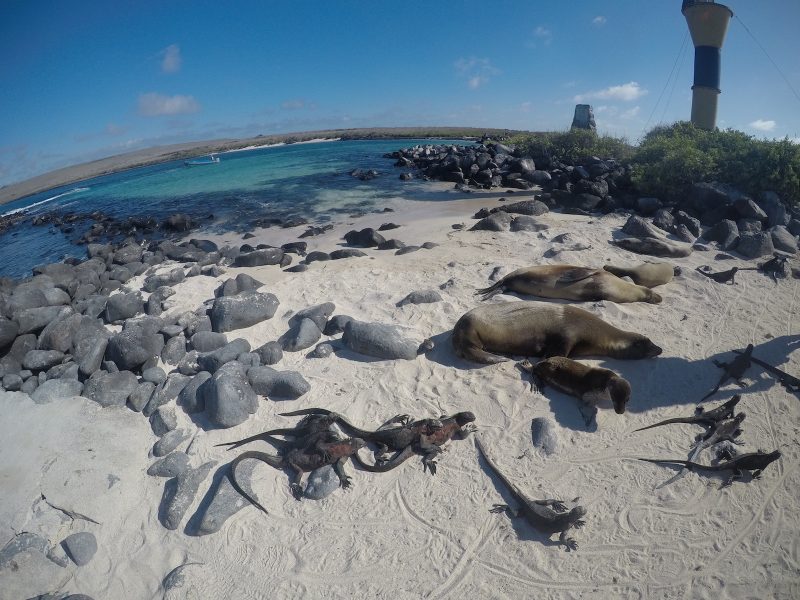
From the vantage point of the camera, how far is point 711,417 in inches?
187

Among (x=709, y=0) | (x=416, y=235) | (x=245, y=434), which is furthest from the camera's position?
(x=709, y=0)

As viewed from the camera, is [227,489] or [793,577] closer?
[793,577]

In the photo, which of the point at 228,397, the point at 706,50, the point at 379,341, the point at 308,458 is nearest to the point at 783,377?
the point at 379,341

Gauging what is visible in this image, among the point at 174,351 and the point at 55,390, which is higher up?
the point at 174,351

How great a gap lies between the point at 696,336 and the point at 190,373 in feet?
25.8

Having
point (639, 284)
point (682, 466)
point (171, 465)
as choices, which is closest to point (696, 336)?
point (639, 284)

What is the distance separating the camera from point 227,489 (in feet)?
14.2

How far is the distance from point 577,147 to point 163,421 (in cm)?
2440

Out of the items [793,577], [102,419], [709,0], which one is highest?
[709,0]

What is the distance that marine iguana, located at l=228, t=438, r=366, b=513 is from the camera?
176 inches

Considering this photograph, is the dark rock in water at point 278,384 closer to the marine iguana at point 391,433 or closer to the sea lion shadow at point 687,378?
the marine iguana at point 391,433

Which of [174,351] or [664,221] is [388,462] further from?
[664,221]

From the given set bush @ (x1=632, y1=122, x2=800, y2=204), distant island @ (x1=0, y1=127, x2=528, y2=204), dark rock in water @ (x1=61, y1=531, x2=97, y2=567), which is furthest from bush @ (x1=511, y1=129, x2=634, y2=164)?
distant island @ (x1=0, y1=127, x2=528, y2=204)

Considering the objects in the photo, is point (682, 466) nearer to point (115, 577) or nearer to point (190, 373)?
point (115, 577)
